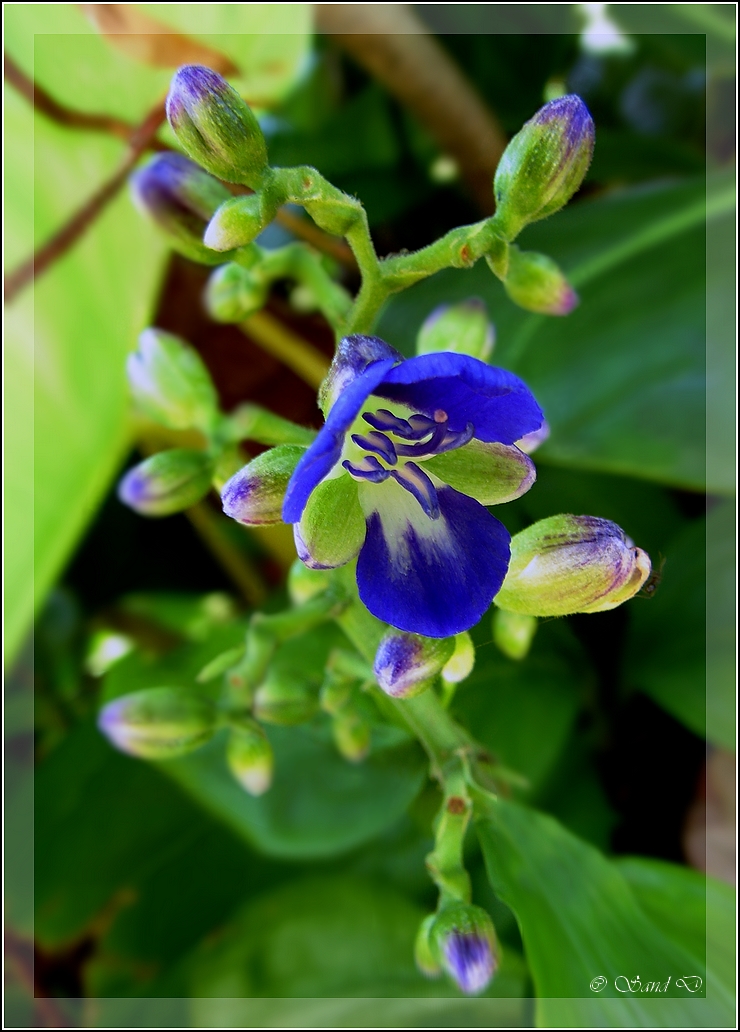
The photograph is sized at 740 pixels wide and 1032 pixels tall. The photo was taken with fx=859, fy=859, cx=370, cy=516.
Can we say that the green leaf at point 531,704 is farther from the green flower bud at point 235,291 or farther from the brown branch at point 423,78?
the brown branch at point 423,78

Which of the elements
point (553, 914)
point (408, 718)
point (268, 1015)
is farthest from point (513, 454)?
point (268, 1015)

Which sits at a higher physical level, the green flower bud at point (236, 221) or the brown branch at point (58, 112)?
the brown branch at point (58, 112)

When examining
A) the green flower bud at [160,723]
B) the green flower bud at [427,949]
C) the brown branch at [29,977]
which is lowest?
the brown branch at [29,977]

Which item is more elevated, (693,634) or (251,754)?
(251,754)

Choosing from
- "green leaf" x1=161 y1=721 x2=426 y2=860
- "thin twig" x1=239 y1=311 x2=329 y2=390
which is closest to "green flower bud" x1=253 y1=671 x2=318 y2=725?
"green leaf" x1=161 y1=721 x2=426 y2=860

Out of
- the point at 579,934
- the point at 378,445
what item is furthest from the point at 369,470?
the point at 579,934

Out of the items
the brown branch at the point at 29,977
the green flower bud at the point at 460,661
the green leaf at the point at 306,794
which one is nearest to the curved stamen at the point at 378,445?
the green flower bud at the point at 460,661

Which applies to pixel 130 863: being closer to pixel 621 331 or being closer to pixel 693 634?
pixel 693 634
